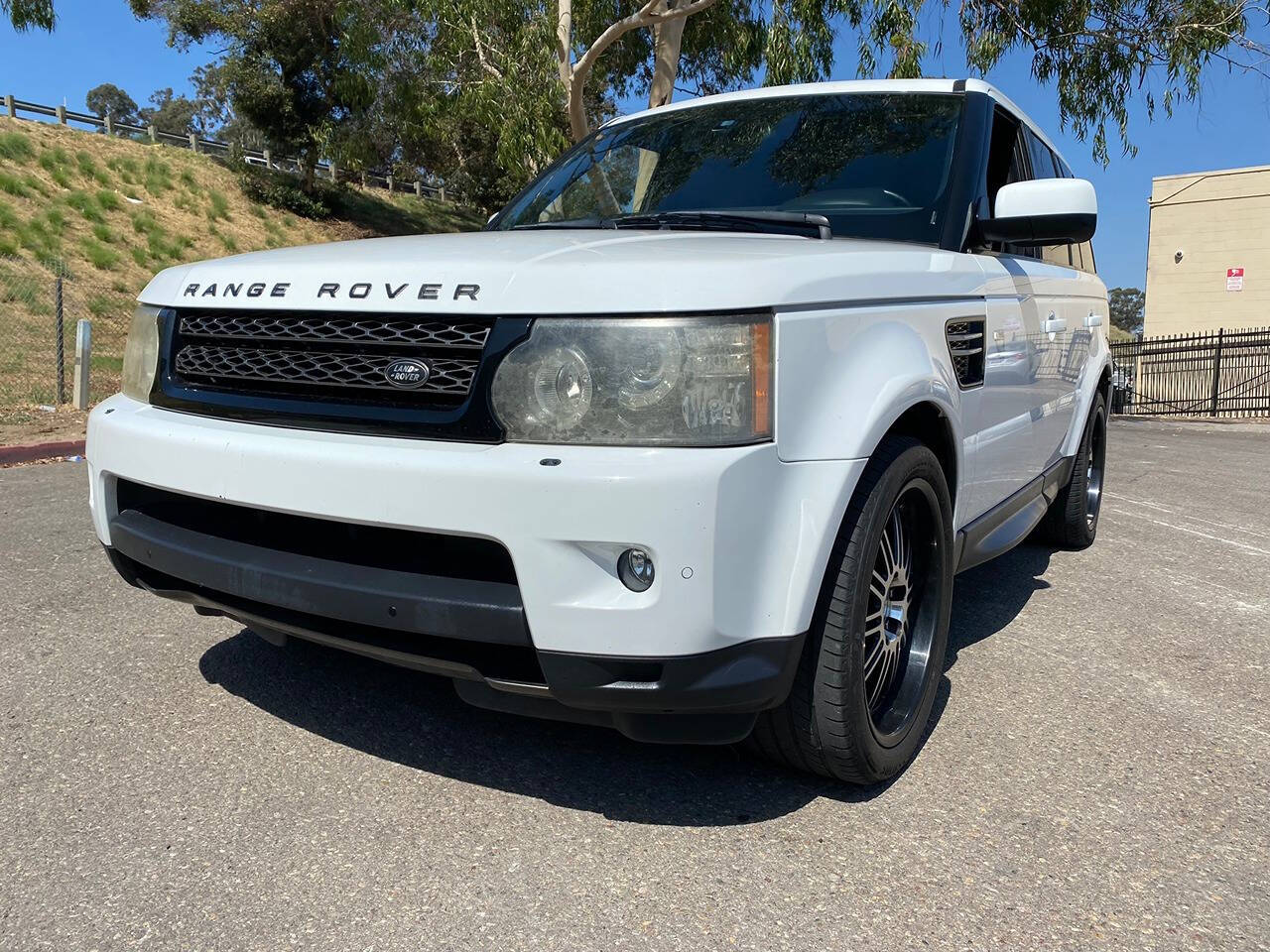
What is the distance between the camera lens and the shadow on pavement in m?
2.34

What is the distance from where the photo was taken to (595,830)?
2199mm

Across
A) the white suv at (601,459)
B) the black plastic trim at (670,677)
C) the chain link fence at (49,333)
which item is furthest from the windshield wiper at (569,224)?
the chain link fence at (49,333)

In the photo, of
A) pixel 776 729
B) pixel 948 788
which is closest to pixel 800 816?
pixel 776 729

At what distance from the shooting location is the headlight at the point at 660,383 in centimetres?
187

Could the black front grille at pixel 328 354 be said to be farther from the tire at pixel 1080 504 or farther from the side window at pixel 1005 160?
the tire at pixel 1080 504

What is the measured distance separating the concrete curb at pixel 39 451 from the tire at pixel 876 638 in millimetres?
6823

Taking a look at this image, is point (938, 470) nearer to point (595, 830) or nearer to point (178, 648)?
point (595, 830)

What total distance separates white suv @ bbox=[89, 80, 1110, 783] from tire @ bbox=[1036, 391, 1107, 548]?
2289mm

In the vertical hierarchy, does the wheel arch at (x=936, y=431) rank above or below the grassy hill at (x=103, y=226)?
below

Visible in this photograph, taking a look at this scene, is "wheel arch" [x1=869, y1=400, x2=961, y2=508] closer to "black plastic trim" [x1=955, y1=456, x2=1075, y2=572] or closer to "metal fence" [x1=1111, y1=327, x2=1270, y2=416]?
"black plastic trim" [x1=955, y1=456, x2=1075, y2=572]

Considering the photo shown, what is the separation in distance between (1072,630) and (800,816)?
1.96 m

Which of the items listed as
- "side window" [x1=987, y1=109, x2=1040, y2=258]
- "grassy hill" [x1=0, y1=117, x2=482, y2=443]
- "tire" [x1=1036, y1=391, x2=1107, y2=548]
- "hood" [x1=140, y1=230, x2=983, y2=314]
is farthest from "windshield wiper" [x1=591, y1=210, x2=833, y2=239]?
"grassy hill" [x1=0, y1=117, x2=482, y2=443]

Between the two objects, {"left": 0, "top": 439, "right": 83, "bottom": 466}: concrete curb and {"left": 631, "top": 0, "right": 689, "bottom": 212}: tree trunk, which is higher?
{"left": 631, "top": 0, "right": 689, "bottom": 212}: tree trunk

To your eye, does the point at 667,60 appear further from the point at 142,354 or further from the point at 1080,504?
the point at 142,354
